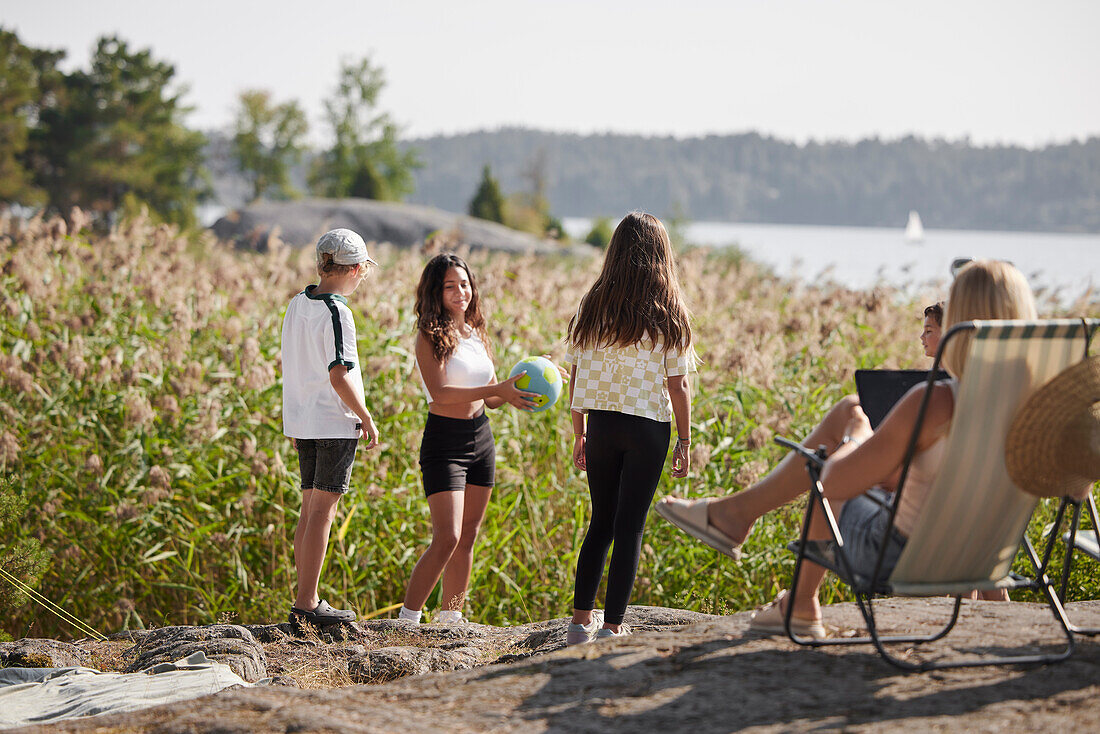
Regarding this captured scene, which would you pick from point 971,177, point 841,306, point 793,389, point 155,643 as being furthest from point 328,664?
point 971,177

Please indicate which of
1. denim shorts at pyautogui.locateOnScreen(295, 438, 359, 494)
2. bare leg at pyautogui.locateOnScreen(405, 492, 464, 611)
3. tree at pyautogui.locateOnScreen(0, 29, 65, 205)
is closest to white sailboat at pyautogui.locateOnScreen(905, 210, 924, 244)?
bare leg at pyautogui.locateOnScreen(405, 492, 464, 611)

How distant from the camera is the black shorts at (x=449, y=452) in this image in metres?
3.83

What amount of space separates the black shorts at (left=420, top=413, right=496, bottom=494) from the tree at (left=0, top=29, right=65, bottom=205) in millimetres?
37460

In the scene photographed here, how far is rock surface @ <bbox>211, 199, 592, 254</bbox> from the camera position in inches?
1072

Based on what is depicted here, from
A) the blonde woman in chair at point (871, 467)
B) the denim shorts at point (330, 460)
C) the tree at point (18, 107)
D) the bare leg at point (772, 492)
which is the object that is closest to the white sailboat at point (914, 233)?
the denim shorts at point (330, 460)

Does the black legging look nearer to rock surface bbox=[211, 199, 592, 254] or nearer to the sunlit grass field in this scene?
the sunlit grass field

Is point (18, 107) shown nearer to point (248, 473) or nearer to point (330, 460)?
point (248, 473)

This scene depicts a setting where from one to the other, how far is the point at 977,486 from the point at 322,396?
90.7 inches

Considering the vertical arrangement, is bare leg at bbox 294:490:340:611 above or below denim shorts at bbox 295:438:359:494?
below

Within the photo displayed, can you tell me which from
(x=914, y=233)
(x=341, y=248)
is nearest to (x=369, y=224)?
(x=914, y=233)

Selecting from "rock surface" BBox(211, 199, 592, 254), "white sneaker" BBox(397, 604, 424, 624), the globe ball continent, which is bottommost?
"white sneaker" BBox(397, 604, 424, 624)

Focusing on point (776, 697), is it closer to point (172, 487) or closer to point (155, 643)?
point (155, 643)

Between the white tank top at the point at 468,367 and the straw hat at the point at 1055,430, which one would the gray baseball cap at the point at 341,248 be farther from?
the straw hat at the point at 1055,430

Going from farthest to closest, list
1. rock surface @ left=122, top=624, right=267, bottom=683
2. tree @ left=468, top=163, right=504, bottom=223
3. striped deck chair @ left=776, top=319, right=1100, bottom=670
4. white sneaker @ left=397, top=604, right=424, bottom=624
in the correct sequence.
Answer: tree @ left=468, top=163, right=504, bottom=223, white sneaker @ left=397, top=604, right=424, bottom=624, rock surface @ left=122, top=624, right=267, bottom=683, striped deck chair @ left=776, top=319, right=1100, bottom=670
